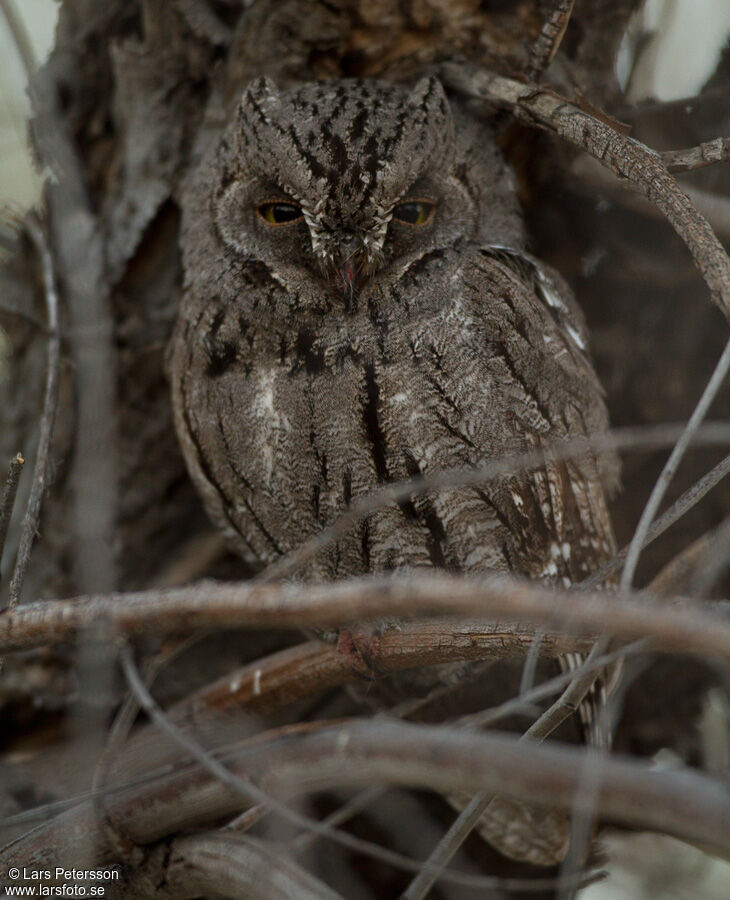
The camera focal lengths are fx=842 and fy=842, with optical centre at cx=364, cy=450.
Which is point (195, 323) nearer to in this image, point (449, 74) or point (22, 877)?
point (449, 74)

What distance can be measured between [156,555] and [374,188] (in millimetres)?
1498

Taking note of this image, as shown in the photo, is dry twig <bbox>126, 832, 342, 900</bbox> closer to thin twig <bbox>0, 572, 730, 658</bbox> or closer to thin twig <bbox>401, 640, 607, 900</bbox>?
thin twig <bbox>401, 640, 607, 900</bbox>

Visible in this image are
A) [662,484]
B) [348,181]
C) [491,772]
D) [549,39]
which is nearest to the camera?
[491,772]

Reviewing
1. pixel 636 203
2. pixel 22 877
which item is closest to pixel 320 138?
pixel 636 203

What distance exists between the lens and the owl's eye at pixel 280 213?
2.12m

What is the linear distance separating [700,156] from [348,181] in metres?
0.79

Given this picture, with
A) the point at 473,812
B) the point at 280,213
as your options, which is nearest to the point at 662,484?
the point at 473,812

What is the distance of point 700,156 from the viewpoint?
186cm

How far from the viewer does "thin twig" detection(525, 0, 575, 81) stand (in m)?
2.06

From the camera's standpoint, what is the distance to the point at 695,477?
9.07 ft

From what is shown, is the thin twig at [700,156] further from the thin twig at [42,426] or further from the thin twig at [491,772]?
the thin twig at [42,426]

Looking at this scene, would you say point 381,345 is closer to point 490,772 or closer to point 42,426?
point 42,426

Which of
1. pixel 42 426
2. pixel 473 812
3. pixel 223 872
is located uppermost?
pixel 42 426

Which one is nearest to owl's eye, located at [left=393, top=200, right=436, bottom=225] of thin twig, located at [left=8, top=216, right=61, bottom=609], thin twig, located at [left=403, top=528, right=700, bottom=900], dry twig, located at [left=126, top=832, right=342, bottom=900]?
thin twig, located at [left=8, top=216, right=61, bottom=609]
